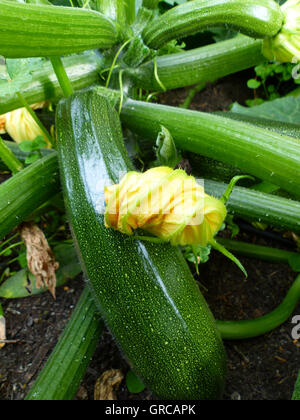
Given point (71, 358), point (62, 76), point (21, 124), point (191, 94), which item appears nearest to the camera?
point (71, 358)

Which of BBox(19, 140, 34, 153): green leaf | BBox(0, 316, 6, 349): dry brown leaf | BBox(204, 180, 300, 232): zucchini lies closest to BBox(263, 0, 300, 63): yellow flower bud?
BBox(204, 180, 300, 232): zucchini

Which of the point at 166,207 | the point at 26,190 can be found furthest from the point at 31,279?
the point at 166,207

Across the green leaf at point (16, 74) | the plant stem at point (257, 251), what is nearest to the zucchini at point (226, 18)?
the green leaf at point (16, 74)

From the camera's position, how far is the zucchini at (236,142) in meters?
1.21

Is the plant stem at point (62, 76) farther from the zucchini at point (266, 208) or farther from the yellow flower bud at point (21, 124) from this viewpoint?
the zucchini at point (266, 208)

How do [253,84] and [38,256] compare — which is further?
[253,84]

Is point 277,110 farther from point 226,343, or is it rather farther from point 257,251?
point 226,343

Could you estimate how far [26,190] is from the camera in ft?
4.58

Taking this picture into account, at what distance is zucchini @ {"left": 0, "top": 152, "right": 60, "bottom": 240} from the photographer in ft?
4.37

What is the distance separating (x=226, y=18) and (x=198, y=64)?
0.34 metres

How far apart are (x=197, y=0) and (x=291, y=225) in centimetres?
78

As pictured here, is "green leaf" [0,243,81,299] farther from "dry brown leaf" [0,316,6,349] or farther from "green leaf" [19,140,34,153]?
"green leaf" [19,140,34,153]

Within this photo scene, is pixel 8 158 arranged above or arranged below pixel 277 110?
above

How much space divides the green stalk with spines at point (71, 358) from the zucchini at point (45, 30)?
0.77m
